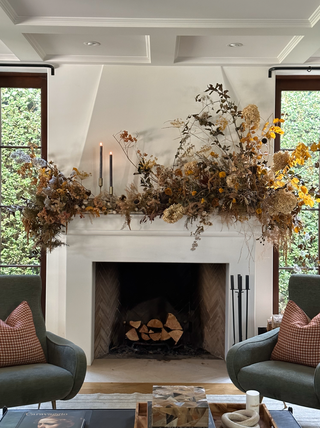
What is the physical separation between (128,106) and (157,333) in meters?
2.09

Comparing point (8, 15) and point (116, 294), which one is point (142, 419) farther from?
Answer: point (8, 15)

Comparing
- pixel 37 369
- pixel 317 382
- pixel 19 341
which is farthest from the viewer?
pixel 19 341

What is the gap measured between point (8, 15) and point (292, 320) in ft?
8.77

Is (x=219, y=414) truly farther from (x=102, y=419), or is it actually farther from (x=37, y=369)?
(x=37, y=369)

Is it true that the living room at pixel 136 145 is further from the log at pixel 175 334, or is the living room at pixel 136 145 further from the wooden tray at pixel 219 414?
the wooden tray at pixel 219 414

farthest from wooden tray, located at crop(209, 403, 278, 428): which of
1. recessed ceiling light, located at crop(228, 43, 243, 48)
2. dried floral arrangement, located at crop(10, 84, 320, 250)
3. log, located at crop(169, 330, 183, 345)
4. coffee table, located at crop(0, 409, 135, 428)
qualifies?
recessed ceiling light, located at crop(228, 43, 243, 48)

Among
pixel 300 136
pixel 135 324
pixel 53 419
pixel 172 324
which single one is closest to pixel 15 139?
pixel 135 324

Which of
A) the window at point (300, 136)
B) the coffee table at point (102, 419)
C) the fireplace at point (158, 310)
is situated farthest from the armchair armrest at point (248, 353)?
the window at point (300, 136)

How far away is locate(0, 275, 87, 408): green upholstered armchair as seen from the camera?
2.29 m

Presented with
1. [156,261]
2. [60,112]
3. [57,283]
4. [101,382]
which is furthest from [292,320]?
[60,112]

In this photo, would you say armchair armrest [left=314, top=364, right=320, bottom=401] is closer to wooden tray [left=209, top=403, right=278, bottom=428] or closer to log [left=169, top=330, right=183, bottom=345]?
wooden tray [left=209, top=403, right=278, bottom=428]

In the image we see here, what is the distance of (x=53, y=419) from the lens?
1.88m

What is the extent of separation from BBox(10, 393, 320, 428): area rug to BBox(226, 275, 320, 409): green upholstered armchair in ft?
1.43

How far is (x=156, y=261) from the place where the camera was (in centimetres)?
365
